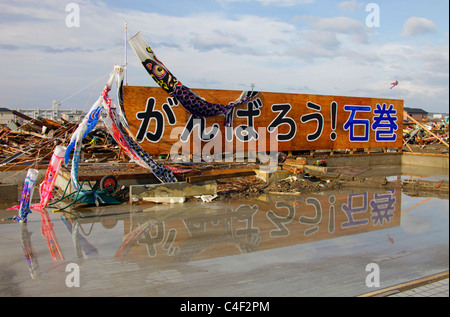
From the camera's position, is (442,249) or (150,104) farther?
(150,104)

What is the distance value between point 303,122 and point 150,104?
26.0 feet

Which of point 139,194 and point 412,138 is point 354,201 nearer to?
point 139,194

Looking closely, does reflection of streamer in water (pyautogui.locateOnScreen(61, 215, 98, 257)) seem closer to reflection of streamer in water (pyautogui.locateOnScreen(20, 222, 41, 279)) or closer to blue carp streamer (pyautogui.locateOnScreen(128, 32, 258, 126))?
reflection of streamer in water (pyautogui.locateOnScreen(20, 222, 41, 279))

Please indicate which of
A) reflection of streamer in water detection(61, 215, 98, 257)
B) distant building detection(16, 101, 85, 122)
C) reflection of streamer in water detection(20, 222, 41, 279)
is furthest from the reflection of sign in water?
distant building detection(16, 101, 85, 122)

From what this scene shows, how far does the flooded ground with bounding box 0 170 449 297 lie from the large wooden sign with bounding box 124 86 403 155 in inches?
201

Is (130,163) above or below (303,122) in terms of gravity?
below

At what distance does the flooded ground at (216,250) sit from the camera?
219 inches

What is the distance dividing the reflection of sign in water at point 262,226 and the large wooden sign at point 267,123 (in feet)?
18.8

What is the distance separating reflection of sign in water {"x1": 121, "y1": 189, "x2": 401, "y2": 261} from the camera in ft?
24.0

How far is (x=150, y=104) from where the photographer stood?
15.1 meters

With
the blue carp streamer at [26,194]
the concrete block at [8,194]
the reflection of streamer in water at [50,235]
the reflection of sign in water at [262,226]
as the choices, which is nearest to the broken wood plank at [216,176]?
the reflection of sign in water at [262,226]
